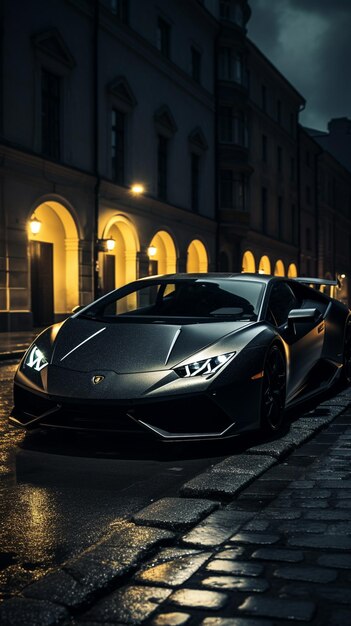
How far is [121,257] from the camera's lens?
94.7 ft

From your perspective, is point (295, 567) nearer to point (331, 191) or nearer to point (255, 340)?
A: point (255, 340)

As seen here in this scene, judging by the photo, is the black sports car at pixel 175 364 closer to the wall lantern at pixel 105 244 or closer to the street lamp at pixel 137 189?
the wall lantern at pixel 105 244

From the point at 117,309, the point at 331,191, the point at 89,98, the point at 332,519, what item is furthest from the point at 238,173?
the point at 332,519

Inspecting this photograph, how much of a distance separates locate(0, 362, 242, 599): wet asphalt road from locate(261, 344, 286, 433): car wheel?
0.37 metres

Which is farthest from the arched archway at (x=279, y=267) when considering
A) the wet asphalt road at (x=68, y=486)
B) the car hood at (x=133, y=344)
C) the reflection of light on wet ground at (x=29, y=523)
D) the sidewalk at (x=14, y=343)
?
the reflection of light on wet ground at (x=29, y=523)

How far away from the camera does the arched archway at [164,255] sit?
31391 mm

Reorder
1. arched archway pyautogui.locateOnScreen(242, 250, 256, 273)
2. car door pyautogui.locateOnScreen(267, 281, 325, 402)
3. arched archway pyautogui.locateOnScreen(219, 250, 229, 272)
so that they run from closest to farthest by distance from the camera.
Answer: car door pyautogui.locateOnScreen(267, 281, 325, 402), arched archway pyautogui.locateOnScreen(219, 250, 229, 272), arched archway pyautogui.locateOnScreen(242, 250, 256, 273)

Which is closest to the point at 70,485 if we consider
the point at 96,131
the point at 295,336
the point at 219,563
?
the point at 219,563

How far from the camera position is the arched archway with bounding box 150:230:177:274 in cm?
3139

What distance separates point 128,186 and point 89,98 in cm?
338

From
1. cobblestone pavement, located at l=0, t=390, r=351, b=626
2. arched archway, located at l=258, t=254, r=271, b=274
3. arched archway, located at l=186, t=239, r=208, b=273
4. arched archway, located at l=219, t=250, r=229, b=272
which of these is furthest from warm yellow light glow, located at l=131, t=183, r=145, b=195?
cobblestone pavement, located at l=0, t=390, r=351, b=626

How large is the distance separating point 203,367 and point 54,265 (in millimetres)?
19964

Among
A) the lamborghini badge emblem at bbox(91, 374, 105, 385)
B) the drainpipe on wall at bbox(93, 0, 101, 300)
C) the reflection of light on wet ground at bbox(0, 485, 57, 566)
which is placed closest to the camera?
the reflection of light on wet ground at bbox(0, 485, 57, 566)

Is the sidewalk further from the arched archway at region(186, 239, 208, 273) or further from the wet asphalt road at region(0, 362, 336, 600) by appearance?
the arched archway at region(186, 239, 208, 273)
